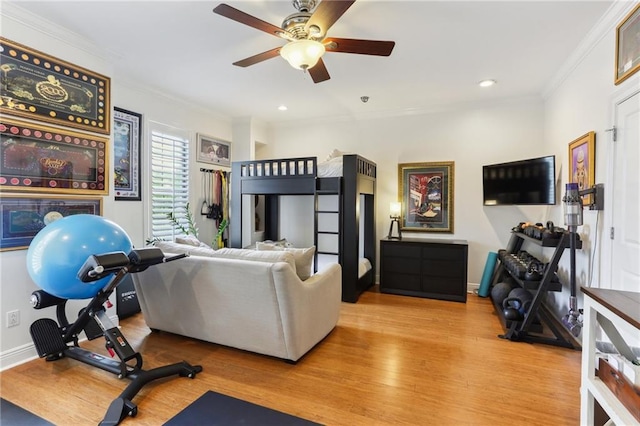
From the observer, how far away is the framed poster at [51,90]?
7.81 feet

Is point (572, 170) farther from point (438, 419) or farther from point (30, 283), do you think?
point (30, 283)

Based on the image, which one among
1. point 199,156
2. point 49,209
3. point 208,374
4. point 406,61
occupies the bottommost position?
point 208,374

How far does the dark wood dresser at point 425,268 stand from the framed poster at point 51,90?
146 inches

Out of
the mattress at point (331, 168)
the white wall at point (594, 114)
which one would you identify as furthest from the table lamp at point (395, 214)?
the white wall at point (594, 114)

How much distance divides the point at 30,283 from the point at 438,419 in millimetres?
3273

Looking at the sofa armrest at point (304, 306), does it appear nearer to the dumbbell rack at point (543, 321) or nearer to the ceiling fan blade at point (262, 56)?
the ceiling fan blade at point (262, 56)

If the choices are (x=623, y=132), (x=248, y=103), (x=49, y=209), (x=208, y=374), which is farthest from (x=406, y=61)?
(x=49, y=209)

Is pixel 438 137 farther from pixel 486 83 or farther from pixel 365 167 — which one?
pixel 365 167

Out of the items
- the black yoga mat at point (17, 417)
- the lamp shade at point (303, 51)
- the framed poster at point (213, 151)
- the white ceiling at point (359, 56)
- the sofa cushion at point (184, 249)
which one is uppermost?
the white ceiling at point (359, 56)

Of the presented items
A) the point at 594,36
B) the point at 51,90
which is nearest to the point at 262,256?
the point at 51,90

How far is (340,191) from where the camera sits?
13.5ft

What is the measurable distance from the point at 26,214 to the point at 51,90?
107 centimetres

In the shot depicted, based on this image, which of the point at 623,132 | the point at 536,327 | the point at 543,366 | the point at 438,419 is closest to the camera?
the point at 438,419

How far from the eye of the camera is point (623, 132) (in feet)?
7.52
